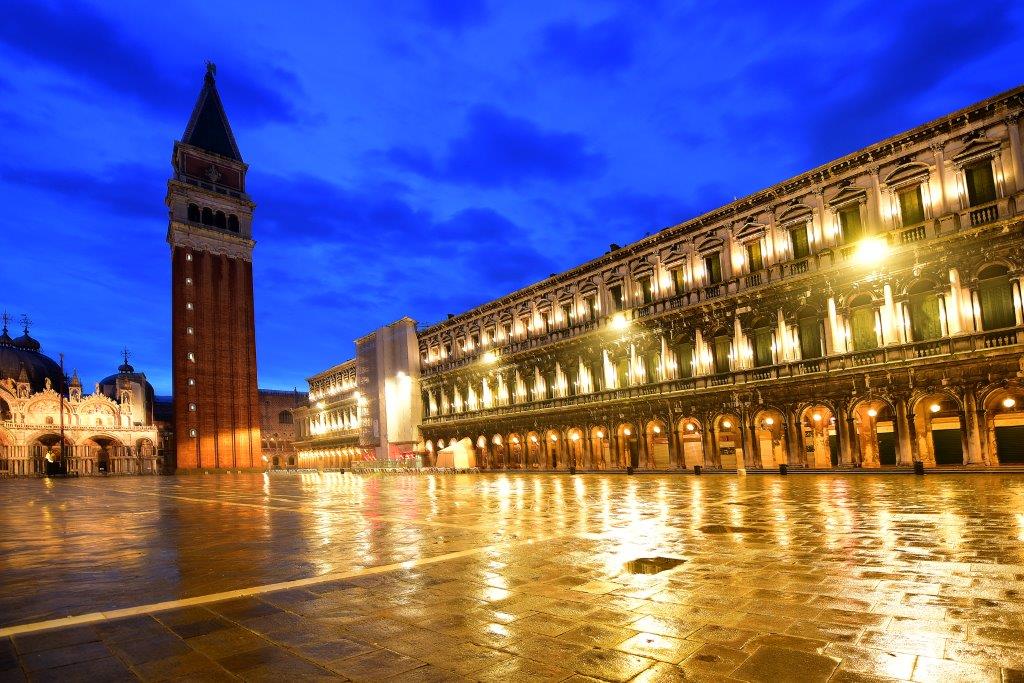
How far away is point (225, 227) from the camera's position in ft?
247

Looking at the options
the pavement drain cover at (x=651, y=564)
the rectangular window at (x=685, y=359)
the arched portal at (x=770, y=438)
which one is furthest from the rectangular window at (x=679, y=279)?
the pavement drain cover at (x=651, y=564)

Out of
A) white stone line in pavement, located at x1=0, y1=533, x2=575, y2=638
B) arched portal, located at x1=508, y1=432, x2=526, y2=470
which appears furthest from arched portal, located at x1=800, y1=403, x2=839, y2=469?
white stone line in pavement, located at x1=0, y1=533, x2=575, y2=638

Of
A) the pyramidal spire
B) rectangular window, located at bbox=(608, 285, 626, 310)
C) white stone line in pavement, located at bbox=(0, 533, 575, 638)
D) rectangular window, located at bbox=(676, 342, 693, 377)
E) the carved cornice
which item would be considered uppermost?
the pyramidal spire

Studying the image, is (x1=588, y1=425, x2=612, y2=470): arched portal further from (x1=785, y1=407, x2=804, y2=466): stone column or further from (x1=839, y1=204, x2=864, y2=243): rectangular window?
(x1=839, y1=204, x2=864, y2=243): rectangular window

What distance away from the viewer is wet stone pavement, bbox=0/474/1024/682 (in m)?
4.71

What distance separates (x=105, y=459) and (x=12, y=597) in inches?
3499

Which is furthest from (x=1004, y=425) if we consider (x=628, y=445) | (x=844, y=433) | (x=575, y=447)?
(x=575, y=447)

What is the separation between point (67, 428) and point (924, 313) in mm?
86122

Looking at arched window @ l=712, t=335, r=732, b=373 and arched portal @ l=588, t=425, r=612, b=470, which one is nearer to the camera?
arched window @ l=712, t=335, r=732, b=373

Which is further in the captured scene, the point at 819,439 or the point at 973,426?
the point at 819,439

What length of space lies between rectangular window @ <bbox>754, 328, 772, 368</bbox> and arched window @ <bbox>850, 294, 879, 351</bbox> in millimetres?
4062

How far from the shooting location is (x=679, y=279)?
117ft

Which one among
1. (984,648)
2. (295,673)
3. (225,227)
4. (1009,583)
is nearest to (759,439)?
(1009,583)

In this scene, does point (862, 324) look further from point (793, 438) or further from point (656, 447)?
point (656, 447)
